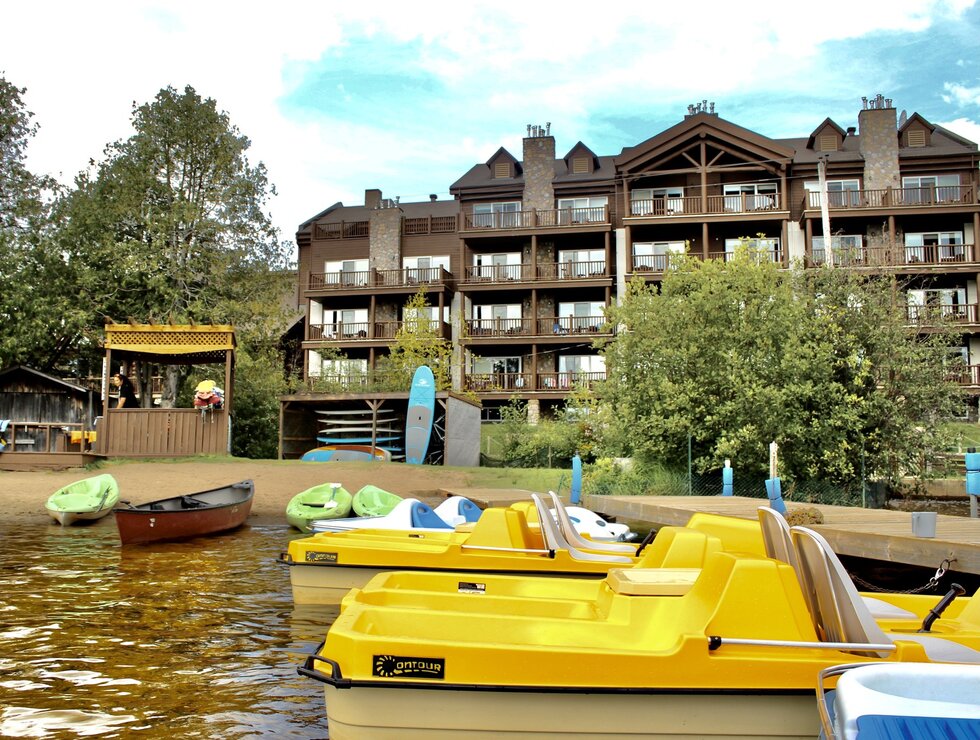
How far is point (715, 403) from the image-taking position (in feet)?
76.2

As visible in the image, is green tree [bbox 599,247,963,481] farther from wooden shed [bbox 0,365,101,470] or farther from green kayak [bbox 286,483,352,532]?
wooden shed [bbox 0,365,101,470]

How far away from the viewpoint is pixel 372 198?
53500 millimetres

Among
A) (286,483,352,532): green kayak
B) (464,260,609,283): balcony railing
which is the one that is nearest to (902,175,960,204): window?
(464,260,609,283): balcony railing

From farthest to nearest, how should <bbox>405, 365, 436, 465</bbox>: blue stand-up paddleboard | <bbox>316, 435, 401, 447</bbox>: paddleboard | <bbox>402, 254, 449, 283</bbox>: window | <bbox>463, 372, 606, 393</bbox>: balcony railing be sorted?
<bbox>402, 254, 449, 283</bbox>: window
<bbox>463, 372, 606, 393</bbox>: balcony railing
<bbox>316, 435, 401, 447</bbox>: paddleboard
<bbox>405, 365, 436, 465</bbox>: blue stand-up paddleboard

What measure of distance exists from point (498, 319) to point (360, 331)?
7.93 meters

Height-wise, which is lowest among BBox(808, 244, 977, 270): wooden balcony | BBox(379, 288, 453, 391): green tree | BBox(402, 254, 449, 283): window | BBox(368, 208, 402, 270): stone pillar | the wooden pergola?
the wooden pergola

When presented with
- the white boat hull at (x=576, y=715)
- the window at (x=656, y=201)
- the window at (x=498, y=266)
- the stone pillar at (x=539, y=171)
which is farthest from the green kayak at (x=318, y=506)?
the stone pillar at (x=539, y=171)

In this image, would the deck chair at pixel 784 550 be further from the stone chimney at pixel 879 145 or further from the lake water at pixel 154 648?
the stone chimney at pixel 879 145

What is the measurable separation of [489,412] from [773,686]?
41.2 meters

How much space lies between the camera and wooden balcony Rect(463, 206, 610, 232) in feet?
145

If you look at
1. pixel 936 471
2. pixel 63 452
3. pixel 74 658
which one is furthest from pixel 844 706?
pixel 63 452

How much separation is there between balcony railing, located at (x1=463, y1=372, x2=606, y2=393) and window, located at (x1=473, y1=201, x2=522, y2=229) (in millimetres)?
7755

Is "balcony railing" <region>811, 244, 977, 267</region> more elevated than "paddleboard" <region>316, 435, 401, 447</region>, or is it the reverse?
"balcony railing" <region>811, 244, 977, 267</region>

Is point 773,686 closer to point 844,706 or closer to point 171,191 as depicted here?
point 844,706
